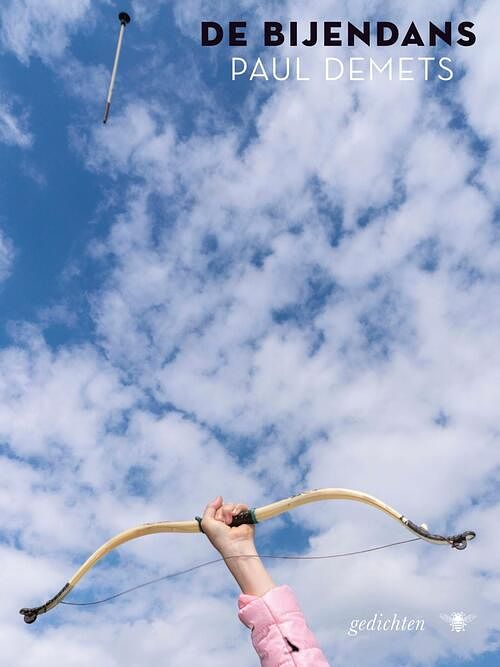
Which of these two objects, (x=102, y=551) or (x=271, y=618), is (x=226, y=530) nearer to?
(x=271, y=618)

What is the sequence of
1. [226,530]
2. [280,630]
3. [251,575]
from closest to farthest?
[280,630], [251,575], [226,530]

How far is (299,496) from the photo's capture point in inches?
273

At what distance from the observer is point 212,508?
5.82 meters

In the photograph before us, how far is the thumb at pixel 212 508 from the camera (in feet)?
18.9

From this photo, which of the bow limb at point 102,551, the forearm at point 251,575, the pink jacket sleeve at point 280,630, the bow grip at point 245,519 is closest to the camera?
the pink jacket sleeve at point 280,630

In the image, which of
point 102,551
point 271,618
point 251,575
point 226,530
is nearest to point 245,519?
point 226,530

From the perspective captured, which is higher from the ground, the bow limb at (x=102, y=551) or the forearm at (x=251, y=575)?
the bow limb at (x=102, y=551)

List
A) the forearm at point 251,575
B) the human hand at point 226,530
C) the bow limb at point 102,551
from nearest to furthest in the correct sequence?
the forearm at point 251,575
the human hand at point 226,530
the bow limb at point 102,551

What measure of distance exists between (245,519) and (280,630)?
4.50ft

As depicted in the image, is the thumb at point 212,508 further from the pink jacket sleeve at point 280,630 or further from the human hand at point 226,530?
the pink jacket sleeve at point 280,630

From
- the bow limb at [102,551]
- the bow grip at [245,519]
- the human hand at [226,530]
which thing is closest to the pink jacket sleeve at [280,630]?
the human hand at [226,530]

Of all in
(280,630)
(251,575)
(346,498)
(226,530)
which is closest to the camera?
(280,630)

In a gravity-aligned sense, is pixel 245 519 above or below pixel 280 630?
above

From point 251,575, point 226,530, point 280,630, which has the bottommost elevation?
point 280,630
